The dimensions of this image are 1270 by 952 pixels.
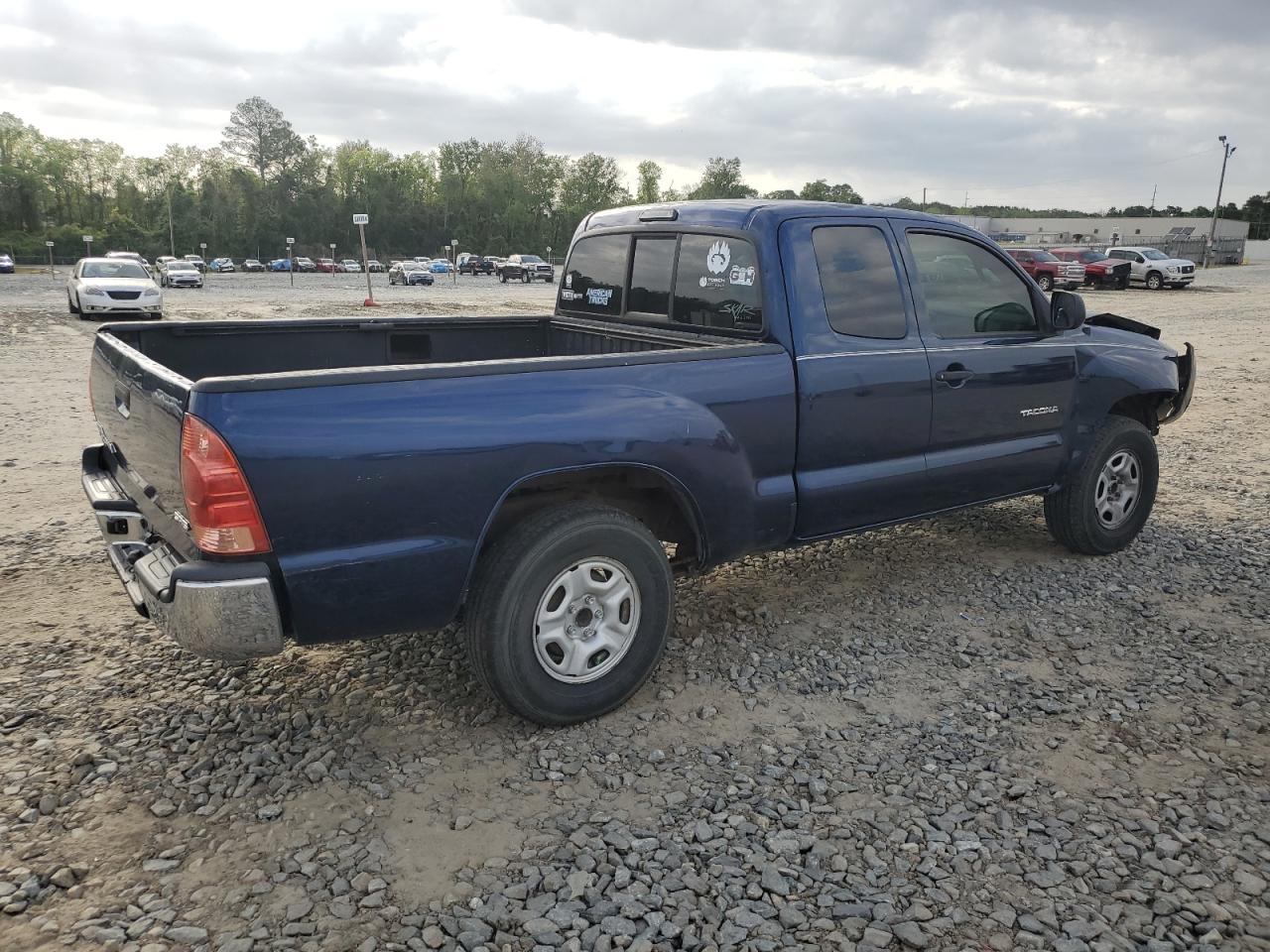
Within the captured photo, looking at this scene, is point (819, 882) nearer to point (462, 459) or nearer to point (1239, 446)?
point (462, 459)

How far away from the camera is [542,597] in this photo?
332 centimetres

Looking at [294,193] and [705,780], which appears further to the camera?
[294,193]

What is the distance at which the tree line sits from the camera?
337 ft

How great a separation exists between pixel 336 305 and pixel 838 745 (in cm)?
2623

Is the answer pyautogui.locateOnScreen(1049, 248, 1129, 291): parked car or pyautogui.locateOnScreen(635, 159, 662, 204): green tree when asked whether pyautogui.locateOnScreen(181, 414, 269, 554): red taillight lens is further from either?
pyautogui.locateOnScreen(635, 159, 662, 204): green tree

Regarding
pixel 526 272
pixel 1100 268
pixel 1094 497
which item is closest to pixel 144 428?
pixel 1094 497

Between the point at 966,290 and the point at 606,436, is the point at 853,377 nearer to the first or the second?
the point at 966,290

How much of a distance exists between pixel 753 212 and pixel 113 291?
2235cm

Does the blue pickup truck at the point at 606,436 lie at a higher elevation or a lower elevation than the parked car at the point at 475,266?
lower

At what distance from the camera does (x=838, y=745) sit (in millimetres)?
3438

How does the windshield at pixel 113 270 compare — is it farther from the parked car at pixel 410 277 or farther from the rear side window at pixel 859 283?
the parked car at pixel 410 277

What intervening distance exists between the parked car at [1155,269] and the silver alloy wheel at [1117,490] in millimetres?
33015

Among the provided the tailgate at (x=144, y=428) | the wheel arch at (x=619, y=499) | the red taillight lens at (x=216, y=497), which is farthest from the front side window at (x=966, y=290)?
the tailgate at (x=144, y=428)

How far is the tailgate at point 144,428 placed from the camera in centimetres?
294
